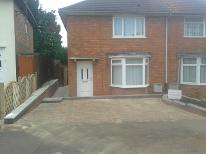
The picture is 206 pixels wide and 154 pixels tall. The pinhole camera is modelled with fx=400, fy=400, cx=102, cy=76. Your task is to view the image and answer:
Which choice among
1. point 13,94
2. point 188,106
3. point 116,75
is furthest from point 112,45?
point 13,94

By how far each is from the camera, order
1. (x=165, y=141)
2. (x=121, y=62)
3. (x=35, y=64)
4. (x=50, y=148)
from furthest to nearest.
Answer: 1. (x=121, y=62)
2. (x=35, y=64)
3. (x=165, y=141)
4. (x=50, y=148)

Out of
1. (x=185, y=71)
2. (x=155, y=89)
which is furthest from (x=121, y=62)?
(x=185, y=71)

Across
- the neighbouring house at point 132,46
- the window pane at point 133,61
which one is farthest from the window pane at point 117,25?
the window pane at point 133,61

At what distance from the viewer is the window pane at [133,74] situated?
23391mm

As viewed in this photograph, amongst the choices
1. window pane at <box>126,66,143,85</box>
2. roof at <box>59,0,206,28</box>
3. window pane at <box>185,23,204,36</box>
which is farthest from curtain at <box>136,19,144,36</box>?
window pane at <box>185,23,204,36</box>

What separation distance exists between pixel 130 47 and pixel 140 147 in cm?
1441

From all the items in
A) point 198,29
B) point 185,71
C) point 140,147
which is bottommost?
point 140,147

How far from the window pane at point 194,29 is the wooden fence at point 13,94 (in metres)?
10.9

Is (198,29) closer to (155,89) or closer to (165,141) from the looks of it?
(155,89)

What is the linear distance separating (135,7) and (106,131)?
13.5m

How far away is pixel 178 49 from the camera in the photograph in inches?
949

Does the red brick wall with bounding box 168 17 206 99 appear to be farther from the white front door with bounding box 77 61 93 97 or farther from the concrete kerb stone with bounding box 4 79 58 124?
the concrete kerb stone with bounding box 4 79 58 124

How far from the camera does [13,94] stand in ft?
47.2

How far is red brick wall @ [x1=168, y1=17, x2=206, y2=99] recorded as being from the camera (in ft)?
78.5
